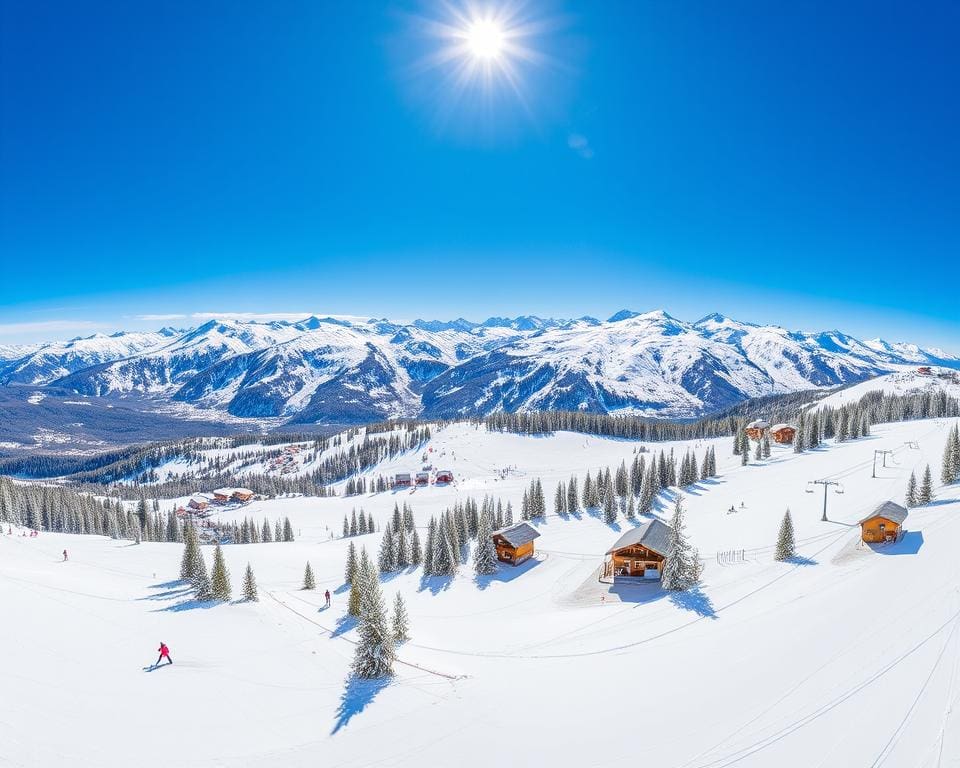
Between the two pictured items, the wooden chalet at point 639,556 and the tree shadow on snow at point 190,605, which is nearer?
the tree shadow on snow at point 190,605

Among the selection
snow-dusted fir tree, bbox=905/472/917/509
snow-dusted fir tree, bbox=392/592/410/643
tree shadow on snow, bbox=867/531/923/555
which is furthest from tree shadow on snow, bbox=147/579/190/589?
snow-dusted fir tree, bbox=905/472/917/509

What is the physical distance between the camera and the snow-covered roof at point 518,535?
2429 inches

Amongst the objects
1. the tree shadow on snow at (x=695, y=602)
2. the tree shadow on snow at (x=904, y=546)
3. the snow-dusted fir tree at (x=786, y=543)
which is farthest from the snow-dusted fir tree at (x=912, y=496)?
the tree shadow on snow at (x=695, y=602)

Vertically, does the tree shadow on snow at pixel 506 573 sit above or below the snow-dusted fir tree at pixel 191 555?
Answer: below

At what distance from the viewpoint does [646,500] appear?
82.9 metres

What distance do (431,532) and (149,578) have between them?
34.6 metres

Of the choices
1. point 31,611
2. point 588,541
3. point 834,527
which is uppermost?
point 31,611

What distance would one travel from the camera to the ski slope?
67.9 feet

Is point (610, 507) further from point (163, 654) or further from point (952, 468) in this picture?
point (163, 654)

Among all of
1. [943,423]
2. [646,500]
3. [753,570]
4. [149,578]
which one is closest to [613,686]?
[753,570]

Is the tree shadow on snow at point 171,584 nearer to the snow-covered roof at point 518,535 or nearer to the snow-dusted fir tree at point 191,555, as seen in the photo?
the snow-dusted fir tree at point 191,555

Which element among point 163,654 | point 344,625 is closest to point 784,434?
point 344,625

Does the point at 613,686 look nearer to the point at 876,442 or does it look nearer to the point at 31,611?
the point at 31,611

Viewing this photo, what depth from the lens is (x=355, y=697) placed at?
27.6 m
